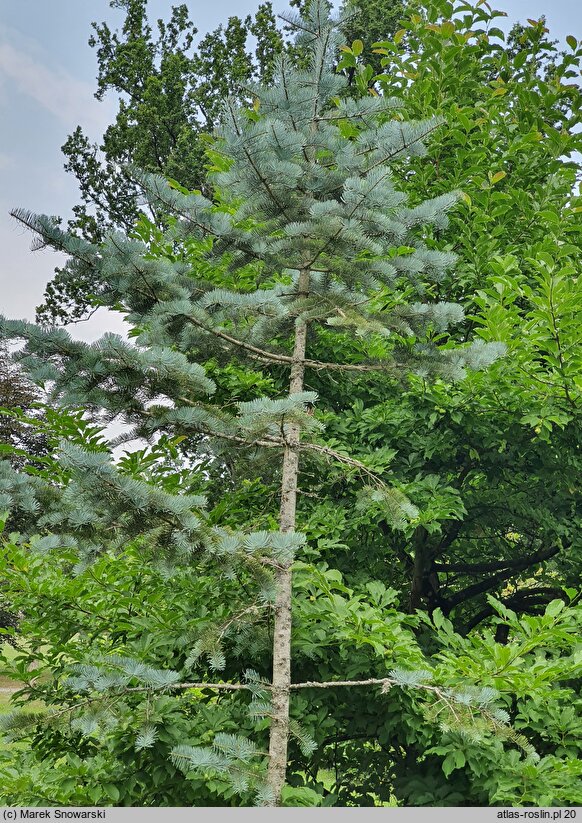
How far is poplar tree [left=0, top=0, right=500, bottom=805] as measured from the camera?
3.29 m

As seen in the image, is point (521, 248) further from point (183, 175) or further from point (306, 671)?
point (183, 175)

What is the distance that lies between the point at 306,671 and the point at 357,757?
98 centimetres

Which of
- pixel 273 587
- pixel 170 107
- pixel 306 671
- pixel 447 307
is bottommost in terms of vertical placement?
pixel 306 671

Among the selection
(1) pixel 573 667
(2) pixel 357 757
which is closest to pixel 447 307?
(1) pixel 573 667

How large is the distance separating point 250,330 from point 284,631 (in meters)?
1.65

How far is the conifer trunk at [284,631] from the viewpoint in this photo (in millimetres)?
3414

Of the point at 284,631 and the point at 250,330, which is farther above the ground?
the point at 250,330

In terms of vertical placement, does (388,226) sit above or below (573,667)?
above

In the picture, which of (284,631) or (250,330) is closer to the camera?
(284,631)

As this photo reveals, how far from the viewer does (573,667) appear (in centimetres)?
393

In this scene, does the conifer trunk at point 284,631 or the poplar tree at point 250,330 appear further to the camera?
the conifer trunk at point 284,631

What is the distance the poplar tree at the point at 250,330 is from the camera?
3287 millimetres

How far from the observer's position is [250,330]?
4.32 meters

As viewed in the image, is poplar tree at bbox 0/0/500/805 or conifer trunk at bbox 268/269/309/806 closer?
poplar tree at bbox 0/0/500/805
